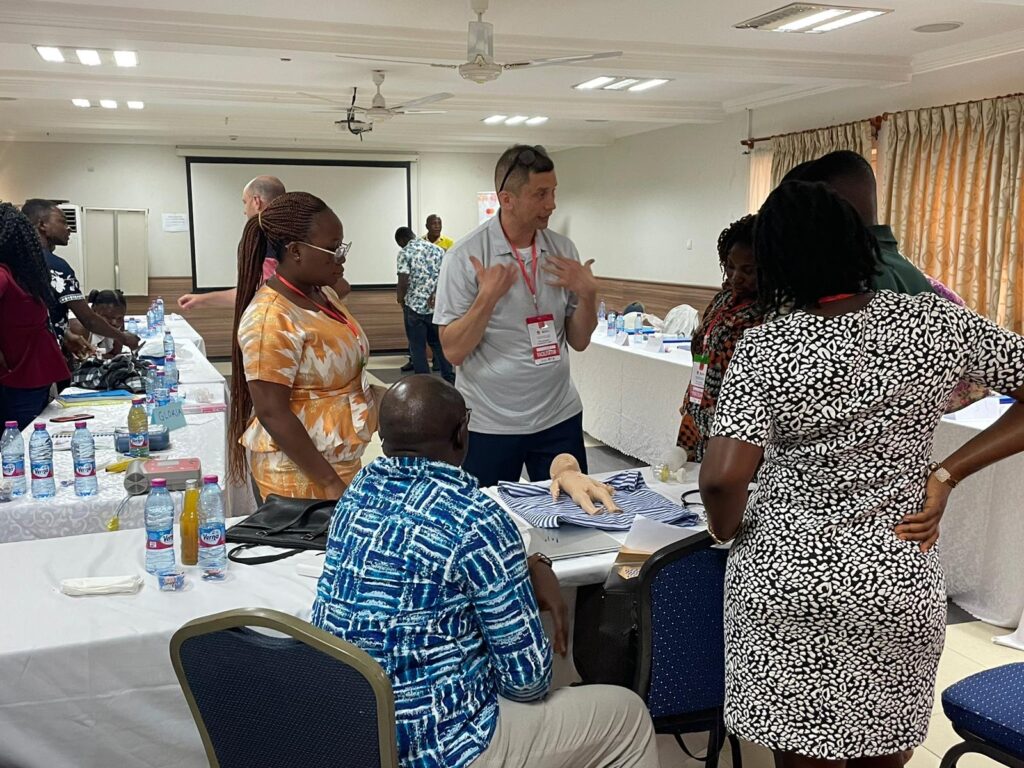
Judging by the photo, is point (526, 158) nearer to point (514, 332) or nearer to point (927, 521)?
point (514, 332)

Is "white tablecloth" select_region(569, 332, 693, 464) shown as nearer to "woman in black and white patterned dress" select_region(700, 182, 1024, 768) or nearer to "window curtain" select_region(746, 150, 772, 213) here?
"window curtain" select_region(746, 150, 772, 213)

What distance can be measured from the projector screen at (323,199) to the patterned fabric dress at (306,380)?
899 cm

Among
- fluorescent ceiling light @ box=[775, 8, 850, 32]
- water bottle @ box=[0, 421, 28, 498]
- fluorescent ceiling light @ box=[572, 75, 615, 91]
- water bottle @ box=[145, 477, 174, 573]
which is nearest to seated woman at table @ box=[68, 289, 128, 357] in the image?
water bottle @ box=[0, 421, 28, 498]

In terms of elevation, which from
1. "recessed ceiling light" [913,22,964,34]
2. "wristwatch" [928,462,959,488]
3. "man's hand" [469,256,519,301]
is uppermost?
"recessed ceiling light" [913,22,964,34]

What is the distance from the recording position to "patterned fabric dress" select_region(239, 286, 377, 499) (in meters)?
2.02

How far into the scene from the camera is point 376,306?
11.4 metres

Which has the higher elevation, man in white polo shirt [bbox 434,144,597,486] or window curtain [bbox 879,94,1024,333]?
window curtain [bbox 879,94,1024,333]

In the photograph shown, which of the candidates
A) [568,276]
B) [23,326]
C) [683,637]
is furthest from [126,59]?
[683,637]

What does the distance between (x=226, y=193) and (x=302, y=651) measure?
34.4 feet

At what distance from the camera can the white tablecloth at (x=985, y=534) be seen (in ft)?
10.2

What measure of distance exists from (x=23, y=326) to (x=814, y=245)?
11.3 ft

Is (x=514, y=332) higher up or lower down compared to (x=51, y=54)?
lower down

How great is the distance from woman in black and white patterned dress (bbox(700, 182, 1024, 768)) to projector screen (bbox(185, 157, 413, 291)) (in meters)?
9.98

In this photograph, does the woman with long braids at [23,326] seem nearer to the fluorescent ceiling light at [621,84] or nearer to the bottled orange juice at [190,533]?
the bottled orange juice at [190,533]
